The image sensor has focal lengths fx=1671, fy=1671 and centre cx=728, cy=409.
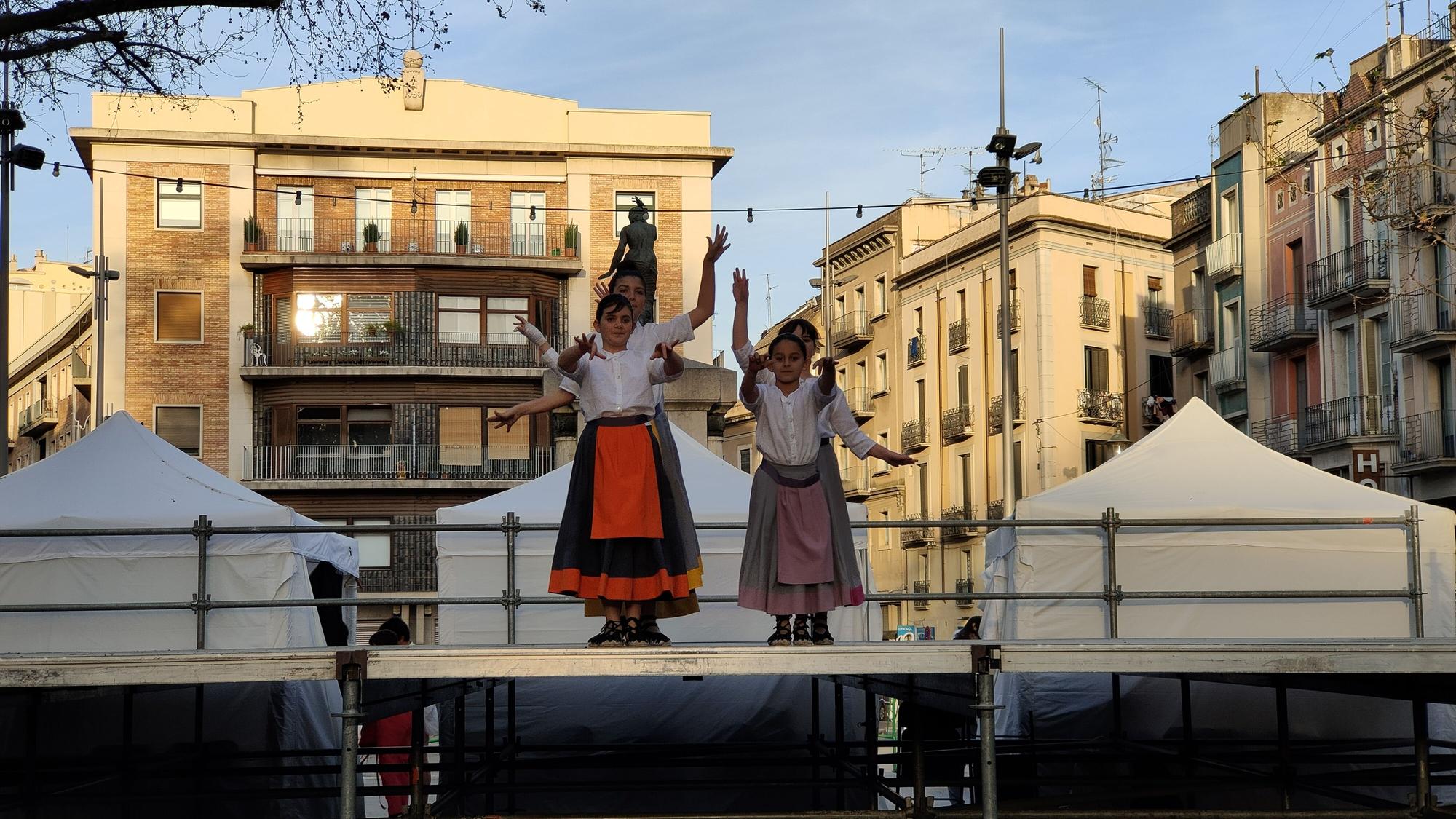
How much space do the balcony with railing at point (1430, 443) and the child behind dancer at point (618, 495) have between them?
28850 mm

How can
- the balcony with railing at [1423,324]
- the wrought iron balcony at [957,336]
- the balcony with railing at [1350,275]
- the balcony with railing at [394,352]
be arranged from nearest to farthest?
1. the balcony with railing at [1423,324]
2. the balcony with railing at [1350,275]
3. the balcony with railing at [394,352]
4. the wrought iron balcony at [957,336]

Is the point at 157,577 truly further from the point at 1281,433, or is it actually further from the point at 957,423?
the point at 957,423

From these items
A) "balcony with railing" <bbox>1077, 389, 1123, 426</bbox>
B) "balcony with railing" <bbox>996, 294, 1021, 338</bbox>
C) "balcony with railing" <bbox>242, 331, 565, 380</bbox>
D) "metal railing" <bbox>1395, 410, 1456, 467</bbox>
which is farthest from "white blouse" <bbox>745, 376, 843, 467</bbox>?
"balcony with railing" <bbox>996, 294, 1021, 338</bbox>

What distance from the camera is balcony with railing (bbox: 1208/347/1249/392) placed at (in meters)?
43.0

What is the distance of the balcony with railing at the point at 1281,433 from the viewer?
39.4m

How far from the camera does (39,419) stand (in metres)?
67.2

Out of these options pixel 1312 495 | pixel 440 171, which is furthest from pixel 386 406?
pixel 1312 495

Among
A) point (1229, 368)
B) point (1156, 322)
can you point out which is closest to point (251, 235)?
point (1229, 368)

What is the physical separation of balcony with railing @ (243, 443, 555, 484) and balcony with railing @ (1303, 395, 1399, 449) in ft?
68.2

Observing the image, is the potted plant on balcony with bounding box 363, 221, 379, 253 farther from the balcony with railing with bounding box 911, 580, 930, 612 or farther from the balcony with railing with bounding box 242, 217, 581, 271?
the balcony with railing with bounding box 911, 580, 930, 612

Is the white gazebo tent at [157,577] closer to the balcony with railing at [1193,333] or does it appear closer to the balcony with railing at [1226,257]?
the balcony with railing at [1226,257]

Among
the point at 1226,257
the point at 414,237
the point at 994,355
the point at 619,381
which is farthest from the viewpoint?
the point at 994,355

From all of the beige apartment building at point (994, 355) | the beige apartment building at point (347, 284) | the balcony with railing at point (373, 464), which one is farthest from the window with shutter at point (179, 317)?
the beige apartment building at point (994, 355)

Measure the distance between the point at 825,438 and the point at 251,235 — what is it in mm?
43428
